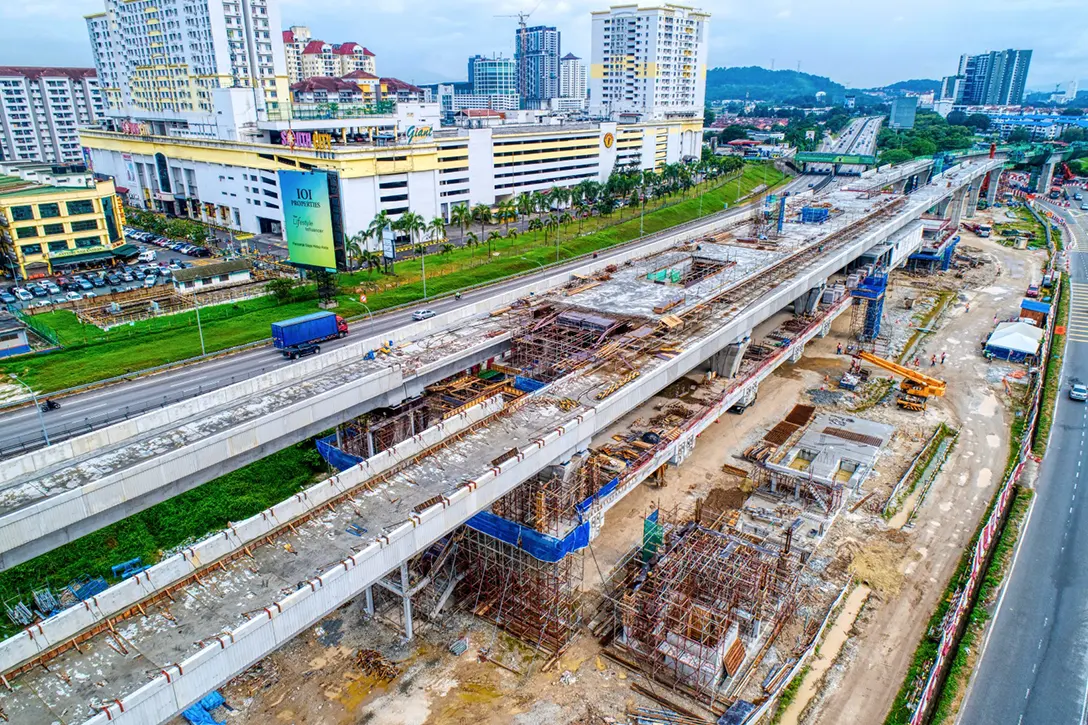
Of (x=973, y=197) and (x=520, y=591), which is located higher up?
(x=973, y=197)

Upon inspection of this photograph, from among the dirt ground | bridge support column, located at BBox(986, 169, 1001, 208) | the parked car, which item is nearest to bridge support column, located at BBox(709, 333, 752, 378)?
the dirt ground

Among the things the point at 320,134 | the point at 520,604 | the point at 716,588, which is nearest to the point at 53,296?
the point at 320,134

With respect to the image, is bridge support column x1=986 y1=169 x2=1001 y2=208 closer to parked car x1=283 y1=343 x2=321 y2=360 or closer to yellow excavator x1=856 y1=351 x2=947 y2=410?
yellow excavator x1=856 y1=351 x2=947 y2=410

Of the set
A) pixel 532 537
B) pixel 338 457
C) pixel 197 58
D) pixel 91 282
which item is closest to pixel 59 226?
pixel 91 282

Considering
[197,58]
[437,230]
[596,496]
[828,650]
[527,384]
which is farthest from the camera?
[197,58]

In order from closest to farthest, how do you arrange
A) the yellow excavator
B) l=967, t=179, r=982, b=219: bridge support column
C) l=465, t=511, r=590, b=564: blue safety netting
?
1. l=465, t=511, r=590, b=564: blue safety netting
2. the yellow excavator
3. l=967, t=179, r=982, b=219: bridge support column

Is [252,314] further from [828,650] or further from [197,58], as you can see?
[197,58]

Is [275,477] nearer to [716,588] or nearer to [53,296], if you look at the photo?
[716,588]
